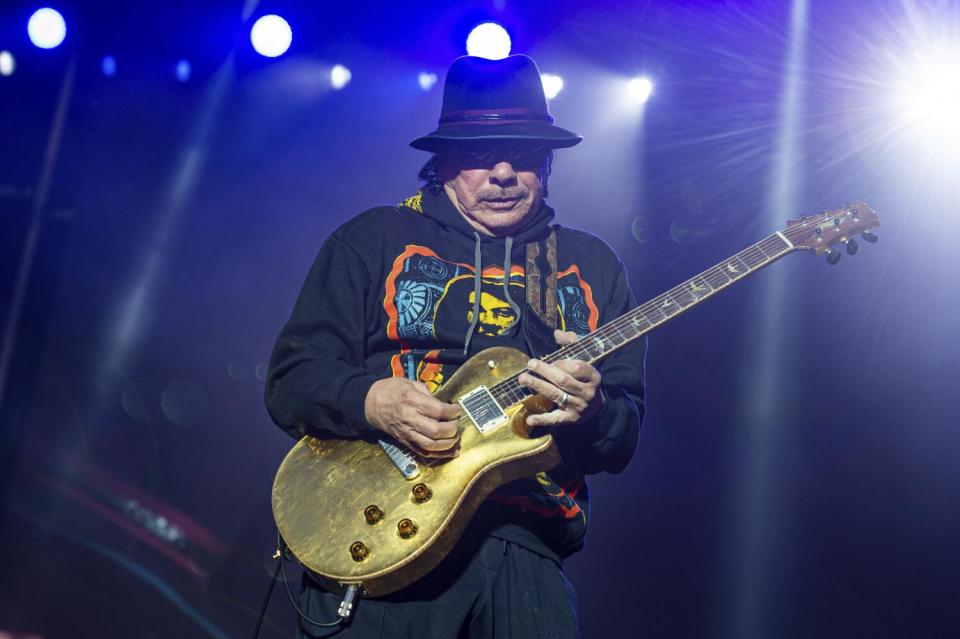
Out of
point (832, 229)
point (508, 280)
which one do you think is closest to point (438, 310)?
point (508, 280)

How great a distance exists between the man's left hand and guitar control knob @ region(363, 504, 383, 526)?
49 centimetres

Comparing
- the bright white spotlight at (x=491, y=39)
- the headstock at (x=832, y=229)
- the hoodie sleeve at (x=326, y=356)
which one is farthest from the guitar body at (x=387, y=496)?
the bright white spotlight at (x=491, y=39)

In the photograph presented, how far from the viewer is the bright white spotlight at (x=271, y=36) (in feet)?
17.9

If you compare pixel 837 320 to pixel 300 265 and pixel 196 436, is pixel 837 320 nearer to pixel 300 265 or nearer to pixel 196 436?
pixel 300 265

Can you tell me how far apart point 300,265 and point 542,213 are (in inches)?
125

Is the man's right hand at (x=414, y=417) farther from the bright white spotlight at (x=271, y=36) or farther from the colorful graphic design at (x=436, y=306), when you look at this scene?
the bright white spotlight at (x=271, y=36)

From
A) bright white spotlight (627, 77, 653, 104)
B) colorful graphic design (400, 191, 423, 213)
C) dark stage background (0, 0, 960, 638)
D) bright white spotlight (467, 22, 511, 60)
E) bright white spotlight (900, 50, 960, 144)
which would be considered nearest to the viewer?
colorful graphic design (400, 191, 423, 213)

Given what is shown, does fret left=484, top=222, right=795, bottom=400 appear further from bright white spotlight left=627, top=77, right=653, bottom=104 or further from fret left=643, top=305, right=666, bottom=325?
bright white spotlight left=627, top=77, right=653, bottom=104

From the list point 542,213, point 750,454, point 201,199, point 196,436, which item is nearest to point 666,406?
point 750,454

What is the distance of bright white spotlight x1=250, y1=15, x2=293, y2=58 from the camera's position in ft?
17.9

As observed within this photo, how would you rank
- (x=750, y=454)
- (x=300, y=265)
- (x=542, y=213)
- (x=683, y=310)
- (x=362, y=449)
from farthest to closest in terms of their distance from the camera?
(x=300, y=265), (x=750, y=454), (x=542, y=213), (x=683, y=310), (x=362, y=449)

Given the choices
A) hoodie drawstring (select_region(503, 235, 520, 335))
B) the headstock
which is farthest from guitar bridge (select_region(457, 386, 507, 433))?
the headstock

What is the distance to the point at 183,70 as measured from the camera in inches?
217

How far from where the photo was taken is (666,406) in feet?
17.9
